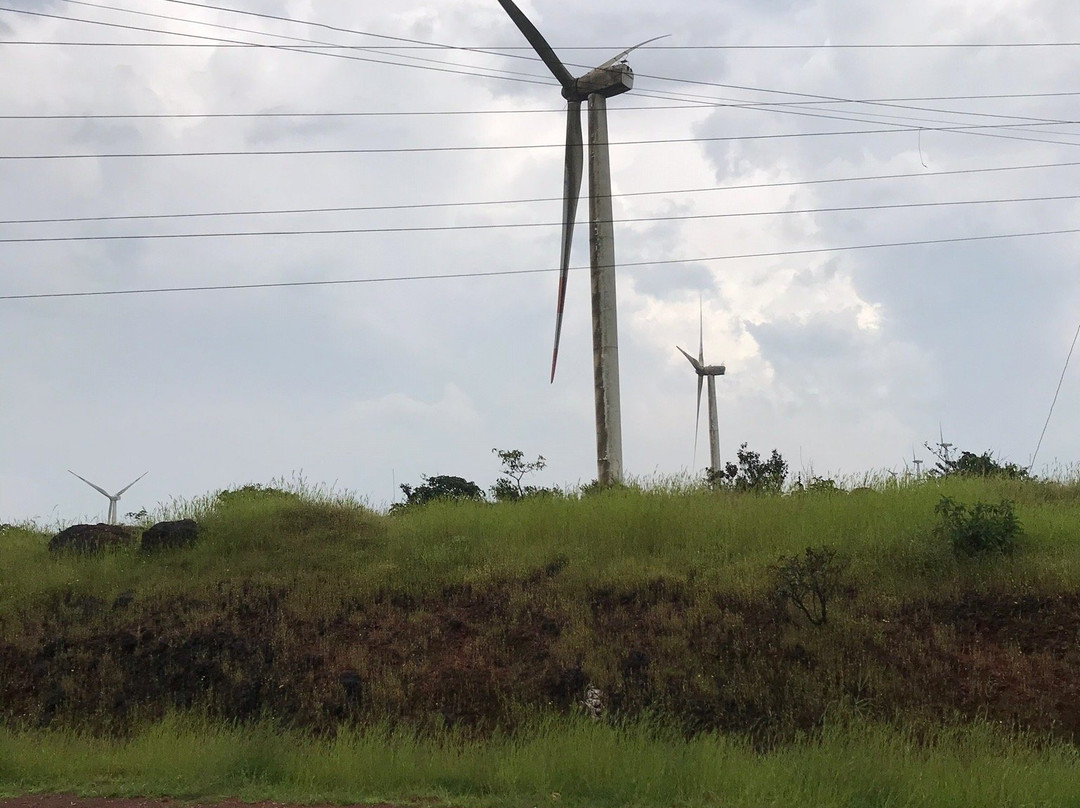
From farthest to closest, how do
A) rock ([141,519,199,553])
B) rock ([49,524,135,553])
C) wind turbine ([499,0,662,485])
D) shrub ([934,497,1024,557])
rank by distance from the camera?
wind turbine ([499,0,662,485]) → rock ([49,524,135,553]) → rock ([141,519,199,553]) → shrub ([934,497,1024,557])

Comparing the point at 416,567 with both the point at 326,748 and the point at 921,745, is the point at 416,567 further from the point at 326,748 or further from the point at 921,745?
the point at 921,745

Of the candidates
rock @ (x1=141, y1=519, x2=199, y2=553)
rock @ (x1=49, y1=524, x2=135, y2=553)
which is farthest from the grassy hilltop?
rock @ (x1=49, y1=524, x2=135, y2=553)

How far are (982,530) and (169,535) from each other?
13.8 metres

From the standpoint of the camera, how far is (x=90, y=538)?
20.8 m

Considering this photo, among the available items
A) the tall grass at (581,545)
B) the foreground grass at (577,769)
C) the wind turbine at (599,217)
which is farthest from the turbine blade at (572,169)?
the foreground grass at (577,769)

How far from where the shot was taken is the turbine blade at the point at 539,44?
81.9ft

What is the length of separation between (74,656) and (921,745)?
1193cm

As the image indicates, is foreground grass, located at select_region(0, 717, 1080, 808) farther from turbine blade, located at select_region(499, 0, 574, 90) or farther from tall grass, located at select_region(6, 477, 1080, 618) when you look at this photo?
turbine blade, located at select_region(499, 0, 574, 90)

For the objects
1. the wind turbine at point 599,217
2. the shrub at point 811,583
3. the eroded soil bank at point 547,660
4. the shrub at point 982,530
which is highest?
the wind turbine at point 599,217

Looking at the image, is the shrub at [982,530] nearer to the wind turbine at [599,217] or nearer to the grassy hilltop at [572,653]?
the grassy hilltop at [572,653]

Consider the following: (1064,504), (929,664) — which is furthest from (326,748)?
(1064,504)

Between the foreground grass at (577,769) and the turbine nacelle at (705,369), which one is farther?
the turbine nacelle at (705,369)

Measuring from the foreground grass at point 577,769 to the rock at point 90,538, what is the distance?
8.18 m

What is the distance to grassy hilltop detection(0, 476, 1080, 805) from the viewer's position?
1102 cm
